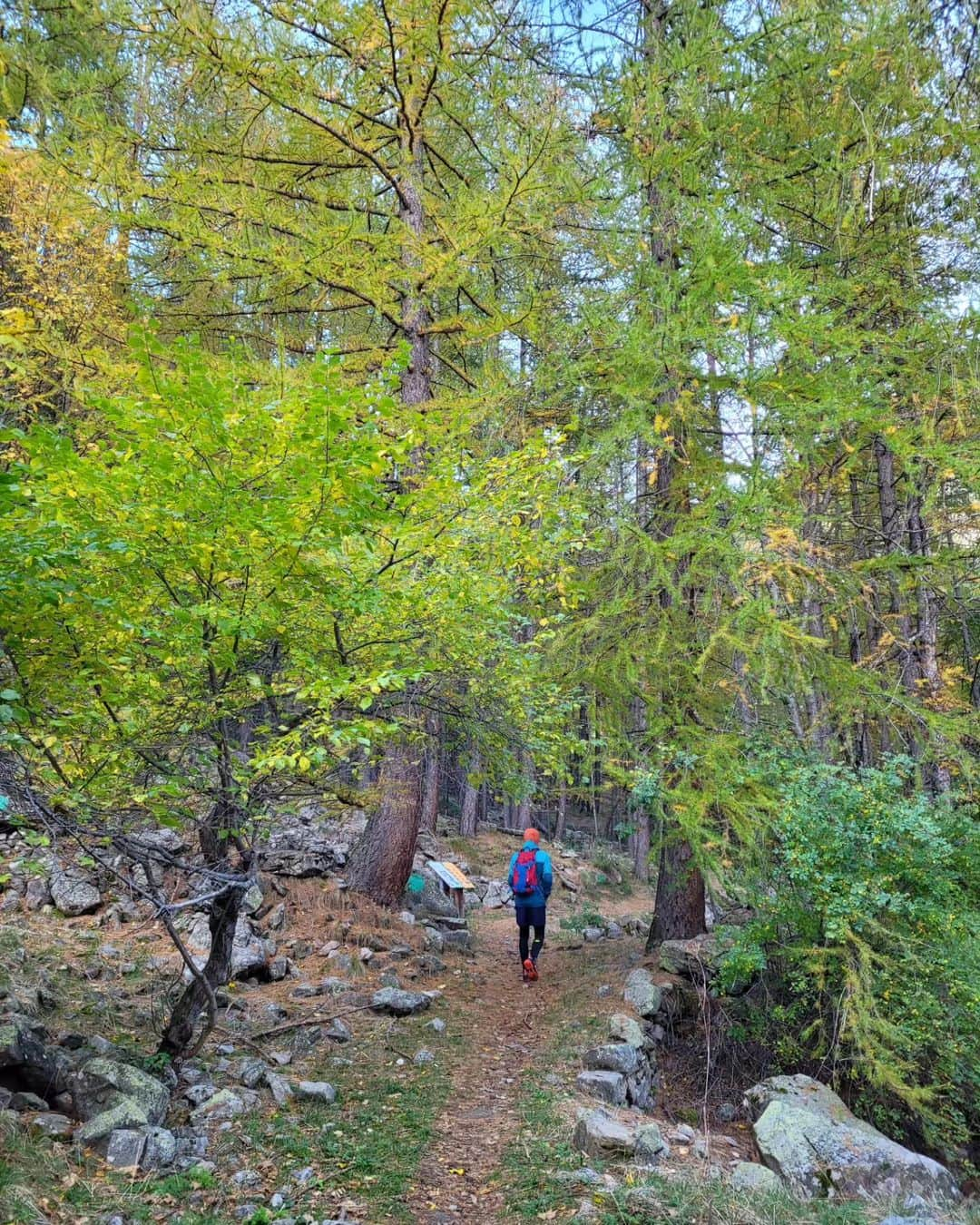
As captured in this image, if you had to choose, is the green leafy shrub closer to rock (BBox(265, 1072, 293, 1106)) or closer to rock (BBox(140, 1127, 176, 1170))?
rock (BBox(265, 1072, 293, 1106))

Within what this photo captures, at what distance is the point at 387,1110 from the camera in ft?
15.9

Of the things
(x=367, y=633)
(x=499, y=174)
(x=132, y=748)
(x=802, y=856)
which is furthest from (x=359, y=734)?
(x=499, y=174)

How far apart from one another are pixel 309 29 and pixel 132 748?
21.5 feet

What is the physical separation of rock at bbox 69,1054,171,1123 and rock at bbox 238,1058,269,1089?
0.70 m

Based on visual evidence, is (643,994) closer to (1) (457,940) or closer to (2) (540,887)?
(2) (540,887)

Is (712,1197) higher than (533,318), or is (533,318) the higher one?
(533,318)

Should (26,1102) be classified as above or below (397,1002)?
above

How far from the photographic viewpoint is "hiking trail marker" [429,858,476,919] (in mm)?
10484

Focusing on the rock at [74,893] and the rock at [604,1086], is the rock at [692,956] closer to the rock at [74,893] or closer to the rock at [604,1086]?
the rock at [604,1086]

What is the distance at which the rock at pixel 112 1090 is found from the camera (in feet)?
13.2

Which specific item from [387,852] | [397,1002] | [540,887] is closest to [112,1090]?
[397,1002]

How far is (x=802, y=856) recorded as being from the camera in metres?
5.29

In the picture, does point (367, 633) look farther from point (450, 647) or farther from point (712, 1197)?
point (712, 1197)

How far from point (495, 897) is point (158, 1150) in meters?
10.9
